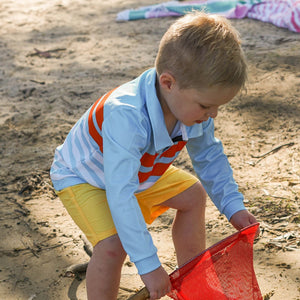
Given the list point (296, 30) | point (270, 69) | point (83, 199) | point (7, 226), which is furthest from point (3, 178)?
point (296, 30)

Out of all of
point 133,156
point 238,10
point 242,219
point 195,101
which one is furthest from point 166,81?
point 238,10

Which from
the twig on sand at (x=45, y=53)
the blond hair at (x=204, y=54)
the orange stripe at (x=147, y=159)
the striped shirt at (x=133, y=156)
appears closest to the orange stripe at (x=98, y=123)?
the striped shirt at (x=133, y=156)

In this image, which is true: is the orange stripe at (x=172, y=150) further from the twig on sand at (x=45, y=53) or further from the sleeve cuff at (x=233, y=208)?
the twig on sand at (x=45, y=53)

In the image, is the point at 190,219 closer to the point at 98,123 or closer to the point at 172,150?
the point at 172,150

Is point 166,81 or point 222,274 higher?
point 166,81

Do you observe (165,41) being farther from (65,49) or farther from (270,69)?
(65,49)

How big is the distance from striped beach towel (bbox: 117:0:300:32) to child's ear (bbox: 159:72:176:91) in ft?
10.1

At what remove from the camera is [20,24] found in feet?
18.9

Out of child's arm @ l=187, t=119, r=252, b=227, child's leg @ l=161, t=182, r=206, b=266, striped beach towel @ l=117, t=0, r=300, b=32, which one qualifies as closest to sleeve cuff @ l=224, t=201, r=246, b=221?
child's arm @ l=187, t=119, r=252, b=227

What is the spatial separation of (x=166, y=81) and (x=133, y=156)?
0.89 ft

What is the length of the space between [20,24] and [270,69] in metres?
3.14

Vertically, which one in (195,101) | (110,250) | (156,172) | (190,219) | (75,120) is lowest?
(75,120)

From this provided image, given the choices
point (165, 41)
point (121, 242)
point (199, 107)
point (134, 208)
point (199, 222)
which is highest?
point (165, 41)

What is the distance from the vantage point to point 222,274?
1.71m
